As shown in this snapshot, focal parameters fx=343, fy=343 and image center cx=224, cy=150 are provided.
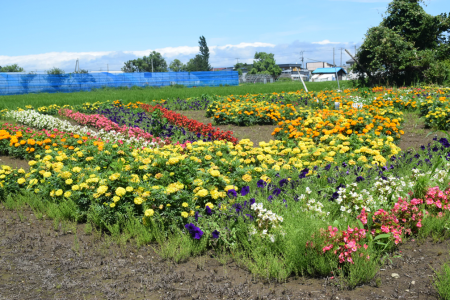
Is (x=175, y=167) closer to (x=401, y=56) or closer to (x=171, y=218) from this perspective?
(x=171, y=218)

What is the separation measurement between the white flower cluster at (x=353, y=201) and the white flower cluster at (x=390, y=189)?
0.14 metres

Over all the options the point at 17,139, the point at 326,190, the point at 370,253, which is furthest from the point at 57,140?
the point at 370,253

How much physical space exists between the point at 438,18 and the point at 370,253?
2341 cm

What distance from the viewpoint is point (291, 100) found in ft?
45.0

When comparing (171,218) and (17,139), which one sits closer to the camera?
→ (171,218)

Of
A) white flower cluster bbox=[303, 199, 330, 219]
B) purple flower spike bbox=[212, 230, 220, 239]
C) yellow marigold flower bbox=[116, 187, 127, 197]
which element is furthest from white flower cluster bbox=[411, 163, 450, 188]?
yellow marigold flower bbox=[116, 187, 127, 197]

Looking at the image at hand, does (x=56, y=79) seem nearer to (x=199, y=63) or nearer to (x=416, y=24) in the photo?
(x=416, y=24)

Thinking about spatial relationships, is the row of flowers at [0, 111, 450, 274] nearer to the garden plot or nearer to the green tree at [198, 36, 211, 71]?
the garden plot

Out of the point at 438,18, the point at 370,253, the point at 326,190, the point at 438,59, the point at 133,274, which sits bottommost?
the point at 133,274

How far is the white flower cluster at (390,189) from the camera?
11.6 feet

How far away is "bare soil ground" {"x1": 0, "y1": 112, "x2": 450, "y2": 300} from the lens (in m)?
2.64

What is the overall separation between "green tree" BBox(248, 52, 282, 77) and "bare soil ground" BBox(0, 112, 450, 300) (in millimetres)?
77673

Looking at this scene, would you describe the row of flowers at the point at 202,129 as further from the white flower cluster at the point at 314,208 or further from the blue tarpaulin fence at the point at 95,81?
the blue tarpaulin fence at the point at 95,81

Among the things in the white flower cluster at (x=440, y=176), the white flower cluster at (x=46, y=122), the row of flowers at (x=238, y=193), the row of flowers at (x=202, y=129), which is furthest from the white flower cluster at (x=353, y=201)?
the white flower cluster at (x=46, y=122)
